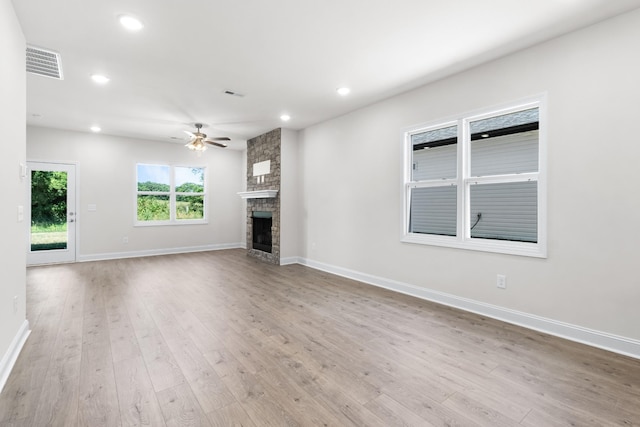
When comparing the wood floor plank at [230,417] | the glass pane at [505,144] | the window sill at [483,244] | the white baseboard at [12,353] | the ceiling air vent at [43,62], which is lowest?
the wood floor plank at [230,417]

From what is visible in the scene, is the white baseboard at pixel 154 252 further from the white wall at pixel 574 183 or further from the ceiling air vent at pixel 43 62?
the white wall at pixel 574 183

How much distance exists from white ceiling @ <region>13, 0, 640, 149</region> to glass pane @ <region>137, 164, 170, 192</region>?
8.79 ft

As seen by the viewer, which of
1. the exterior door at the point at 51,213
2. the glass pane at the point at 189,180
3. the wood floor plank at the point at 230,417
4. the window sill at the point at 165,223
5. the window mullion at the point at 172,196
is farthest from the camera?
the glass pane at the point at 189,180

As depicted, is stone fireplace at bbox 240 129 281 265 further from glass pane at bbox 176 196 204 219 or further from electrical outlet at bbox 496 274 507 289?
electrical outlet at bbox 496 274 507 289

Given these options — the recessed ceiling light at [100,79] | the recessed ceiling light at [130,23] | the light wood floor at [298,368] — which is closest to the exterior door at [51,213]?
the light wood floor at [298,368]

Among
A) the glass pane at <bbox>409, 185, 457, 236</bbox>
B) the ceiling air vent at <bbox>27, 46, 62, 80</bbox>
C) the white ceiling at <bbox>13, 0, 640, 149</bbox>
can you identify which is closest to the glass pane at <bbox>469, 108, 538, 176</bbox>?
the glass pane at <bbox>409, 185, 457, 236</bbox>

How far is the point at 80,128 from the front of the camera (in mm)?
6340

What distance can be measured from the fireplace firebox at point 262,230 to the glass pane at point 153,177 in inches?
98.9

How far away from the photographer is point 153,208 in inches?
297

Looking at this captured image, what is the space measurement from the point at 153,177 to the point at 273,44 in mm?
5876

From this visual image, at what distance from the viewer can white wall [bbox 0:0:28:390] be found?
2199 millimetres

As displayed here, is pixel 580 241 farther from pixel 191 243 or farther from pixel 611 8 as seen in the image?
pixel 191 243

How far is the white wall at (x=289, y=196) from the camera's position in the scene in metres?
6.30

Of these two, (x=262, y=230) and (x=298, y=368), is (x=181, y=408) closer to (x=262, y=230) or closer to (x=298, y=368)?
(x=298, y=368)
